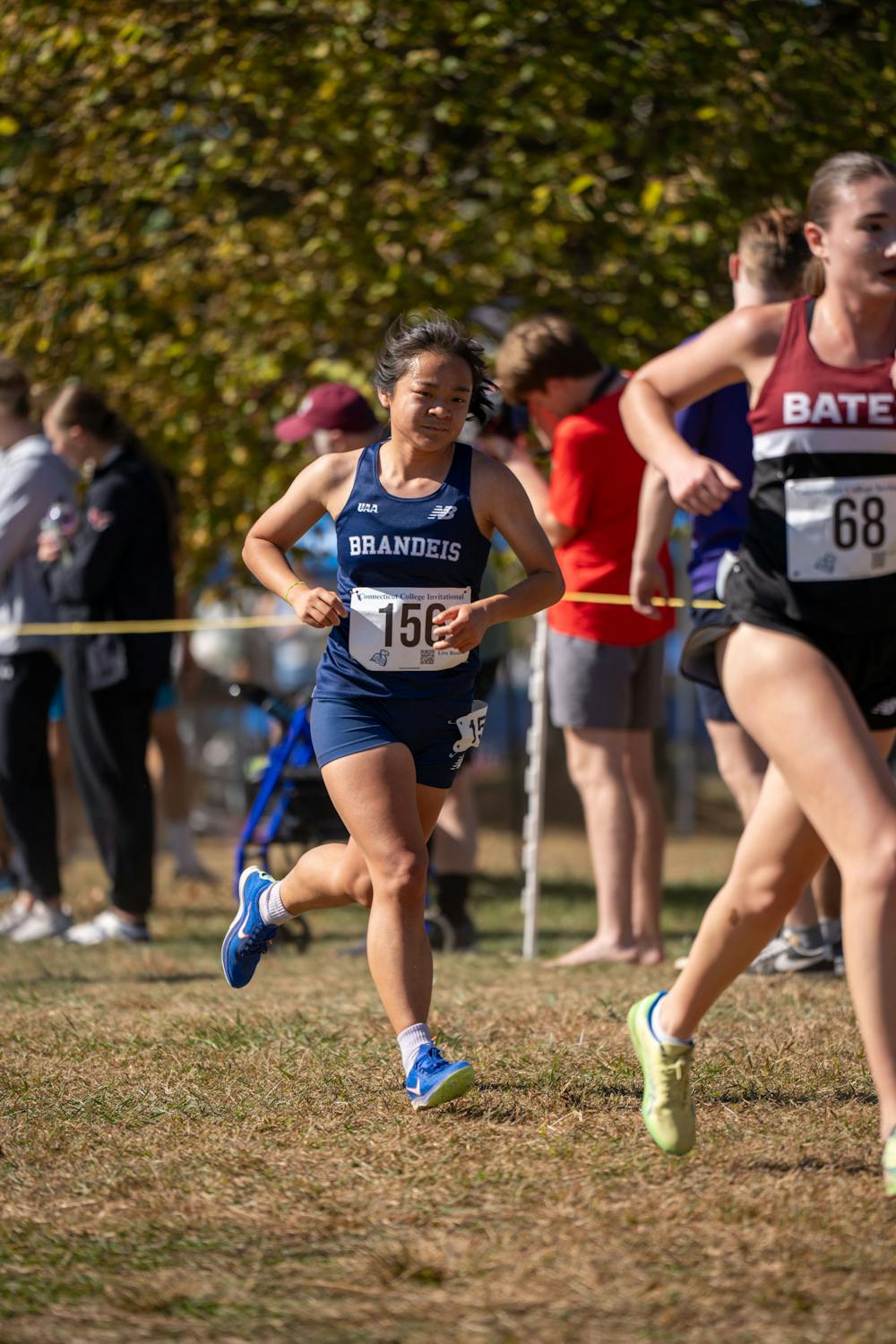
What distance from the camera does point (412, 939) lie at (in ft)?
13.2

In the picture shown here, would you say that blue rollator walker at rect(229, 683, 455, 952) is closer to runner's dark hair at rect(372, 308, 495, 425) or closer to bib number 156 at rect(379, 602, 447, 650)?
runner's dark hair at rect(372, 308, 495, 425)

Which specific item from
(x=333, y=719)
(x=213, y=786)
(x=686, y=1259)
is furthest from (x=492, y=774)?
(x=686, y=1259)

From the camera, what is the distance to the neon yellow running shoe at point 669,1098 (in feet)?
11.0

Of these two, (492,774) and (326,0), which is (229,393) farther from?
(492,774)

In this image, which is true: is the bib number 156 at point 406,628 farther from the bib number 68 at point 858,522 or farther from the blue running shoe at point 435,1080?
the bib number 68 at point 858,522

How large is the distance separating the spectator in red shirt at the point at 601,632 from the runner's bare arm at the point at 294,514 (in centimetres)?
232

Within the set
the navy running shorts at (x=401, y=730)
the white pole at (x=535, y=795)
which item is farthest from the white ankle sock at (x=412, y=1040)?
the white pole at (x=535, y=795)

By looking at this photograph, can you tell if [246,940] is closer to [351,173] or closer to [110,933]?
[110,933]

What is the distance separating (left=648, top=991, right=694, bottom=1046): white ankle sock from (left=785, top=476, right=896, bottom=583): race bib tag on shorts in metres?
0.93

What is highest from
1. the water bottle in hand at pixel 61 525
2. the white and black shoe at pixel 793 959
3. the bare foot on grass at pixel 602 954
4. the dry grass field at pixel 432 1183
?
the water bottle in hand at pixel 61 525

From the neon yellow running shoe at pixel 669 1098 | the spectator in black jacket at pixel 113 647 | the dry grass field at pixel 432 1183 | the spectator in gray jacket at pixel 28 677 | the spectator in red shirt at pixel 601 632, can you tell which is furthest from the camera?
the spectator in gray jacket at pixel 28 677

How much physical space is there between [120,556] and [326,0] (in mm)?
4017

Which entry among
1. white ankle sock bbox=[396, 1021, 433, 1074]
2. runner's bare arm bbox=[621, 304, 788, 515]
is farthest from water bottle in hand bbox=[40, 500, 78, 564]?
runner's bare arm bbox=[621, 304, 788, 515]

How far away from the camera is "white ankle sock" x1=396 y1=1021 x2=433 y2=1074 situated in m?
3.92
